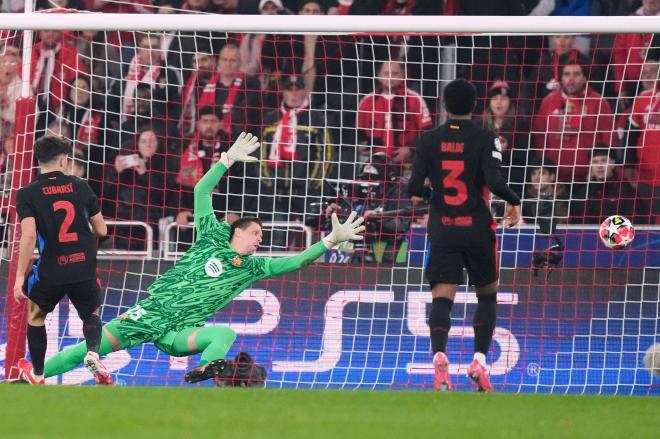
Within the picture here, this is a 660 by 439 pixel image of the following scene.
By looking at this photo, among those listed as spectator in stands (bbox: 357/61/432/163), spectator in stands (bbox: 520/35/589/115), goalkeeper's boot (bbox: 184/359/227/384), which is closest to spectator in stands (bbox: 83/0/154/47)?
spectator in stands (bbox: 357/61/432/163)

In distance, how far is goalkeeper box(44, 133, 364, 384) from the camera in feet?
29.4

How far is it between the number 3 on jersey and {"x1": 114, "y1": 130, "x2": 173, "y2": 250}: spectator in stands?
11.7ft

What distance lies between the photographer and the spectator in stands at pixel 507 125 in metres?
11.0

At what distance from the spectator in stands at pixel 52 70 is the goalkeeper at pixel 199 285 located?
1.74 meters

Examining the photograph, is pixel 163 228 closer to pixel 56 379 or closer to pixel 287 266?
pixel 56 379

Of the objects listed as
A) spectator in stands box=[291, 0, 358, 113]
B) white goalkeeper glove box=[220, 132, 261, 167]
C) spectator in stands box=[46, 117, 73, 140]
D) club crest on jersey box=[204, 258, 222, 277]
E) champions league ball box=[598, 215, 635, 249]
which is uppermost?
spectator in stands box=[291, 0, 358, 113]

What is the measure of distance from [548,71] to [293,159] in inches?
101

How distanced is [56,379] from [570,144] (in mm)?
4561

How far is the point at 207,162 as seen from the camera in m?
11.3

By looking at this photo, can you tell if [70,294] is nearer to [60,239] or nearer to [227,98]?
[60,239]

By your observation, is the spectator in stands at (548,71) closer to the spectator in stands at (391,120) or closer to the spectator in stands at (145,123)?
the spectator in stands at (391,120)

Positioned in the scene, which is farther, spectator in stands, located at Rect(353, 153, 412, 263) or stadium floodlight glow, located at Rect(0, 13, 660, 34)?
spectator in stands, located at Rect(353, 153, 412, 263)

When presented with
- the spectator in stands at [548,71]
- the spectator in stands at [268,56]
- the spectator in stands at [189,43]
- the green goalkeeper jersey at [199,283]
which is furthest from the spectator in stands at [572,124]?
the green goalkeeper jersey at [199,283]

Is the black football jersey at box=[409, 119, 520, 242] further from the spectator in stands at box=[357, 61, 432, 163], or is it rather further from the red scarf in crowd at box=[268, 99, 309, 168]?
the red scarf in crowd at box=[268, 99, 309, 168]
